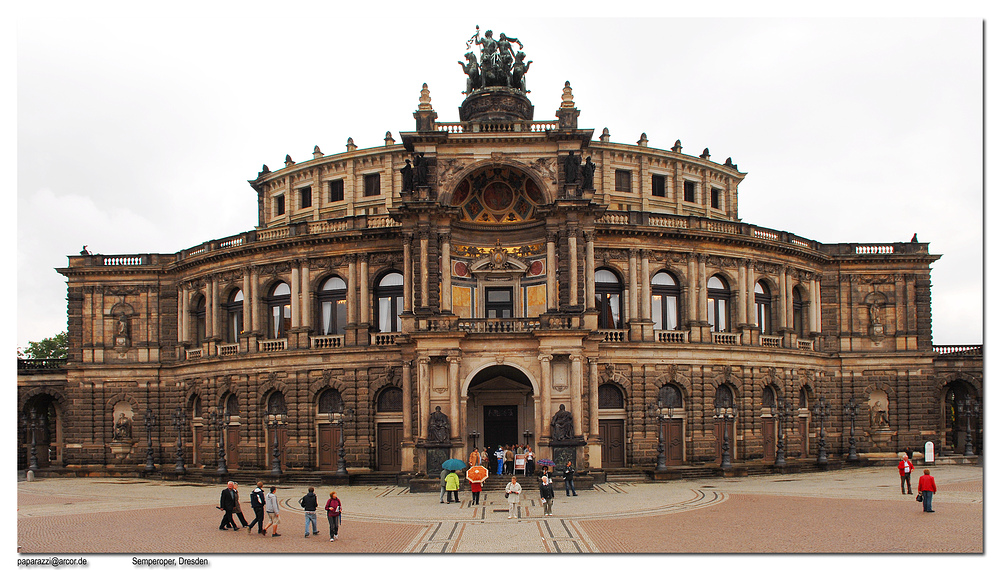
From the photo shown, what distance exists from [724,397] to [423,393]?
66.6 ft

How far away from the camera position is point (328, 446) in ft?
172

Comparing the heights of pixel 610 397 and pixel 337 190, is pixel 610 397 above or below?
below

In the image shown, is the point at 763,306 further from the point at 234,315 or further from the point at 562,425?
the point at 234,315

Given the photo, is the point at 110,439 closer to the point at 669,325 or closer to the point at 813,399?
the point at 669,325

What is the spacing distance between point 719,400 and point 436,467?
64.8ft

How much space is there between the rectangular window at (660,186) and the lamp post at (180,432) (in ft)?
119

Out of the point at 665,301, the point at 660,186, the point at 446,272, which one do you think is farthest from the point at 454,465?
the point at 660,186

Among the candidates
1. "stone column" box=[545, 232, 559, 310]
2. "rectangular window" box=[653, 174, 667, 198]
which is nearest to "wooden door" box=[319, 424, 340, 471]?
"stone column" box=[545, 232, 559, 310]

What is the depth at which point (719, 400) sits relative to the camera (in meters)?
52.6

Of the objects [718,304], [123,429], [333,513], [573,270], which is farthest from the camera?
[123,429]

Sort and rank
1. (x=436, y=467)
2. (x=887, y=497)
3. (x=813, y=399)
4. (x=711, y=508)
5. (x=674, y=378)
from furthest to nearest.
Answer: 1. (x=813, y=399)
2. (x=674, y=378)
3. (x=436, y=467)
4. (x=887, y=497)
5. (x=711, y=508)

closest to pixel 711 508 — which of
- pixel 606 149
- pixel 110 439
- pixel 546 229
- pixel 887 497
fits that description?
pixel 887 497

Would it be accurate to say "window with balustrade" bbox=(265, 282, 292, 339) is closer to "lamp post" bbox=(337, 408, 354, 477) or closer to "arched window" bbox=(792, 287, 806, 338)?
"lamp post" bbox=(337, 408, 354, 477)

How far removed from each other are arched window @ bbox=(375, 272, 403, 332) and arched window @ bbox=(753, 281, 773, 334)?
2316 centimetres
